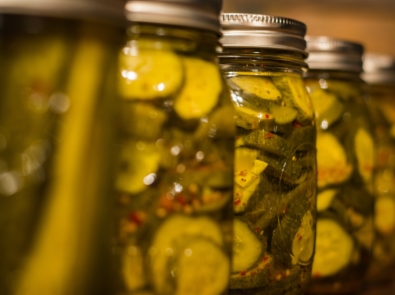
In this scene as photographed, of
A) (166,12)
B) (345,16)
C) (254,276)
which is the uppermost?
(345,16)

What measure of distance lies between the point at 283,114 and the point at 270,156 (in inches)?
1.7

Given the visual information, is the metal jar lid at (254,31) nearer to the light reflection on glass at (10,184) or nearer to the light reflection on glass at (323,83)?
the light reflection on glass at (323,83)

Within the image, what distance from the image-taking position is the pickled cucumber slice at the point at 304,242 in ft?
1.92

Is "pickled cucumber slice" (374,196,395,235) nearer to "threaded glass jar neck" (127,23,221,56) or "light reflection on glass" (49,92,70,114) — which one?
"threaded glass jar neck" (127,23,221,56)

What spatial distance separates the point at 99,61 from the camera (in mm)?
351

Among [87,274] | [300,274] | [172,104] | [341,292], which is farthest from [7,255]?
[341,292]

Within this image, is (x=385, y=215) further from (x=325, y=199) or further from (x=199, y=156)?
(x=199, y=156)

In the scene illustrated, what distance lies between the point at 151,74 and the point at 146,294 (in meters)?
0.16

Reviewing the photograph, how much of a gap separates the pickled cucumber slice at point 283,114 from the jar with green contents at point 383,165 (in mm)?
313

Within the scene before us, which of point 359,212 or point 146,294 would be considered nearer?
point 146,294

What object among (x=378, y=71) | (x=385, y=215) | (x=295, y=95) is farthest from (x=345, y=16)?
(x=295, y=95)

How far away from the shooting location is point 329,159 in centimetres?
70

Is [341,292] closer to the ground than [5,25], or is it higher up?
closer to the ground

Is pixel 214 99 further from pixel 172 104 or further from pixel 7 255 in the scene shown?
pixel 7 255
